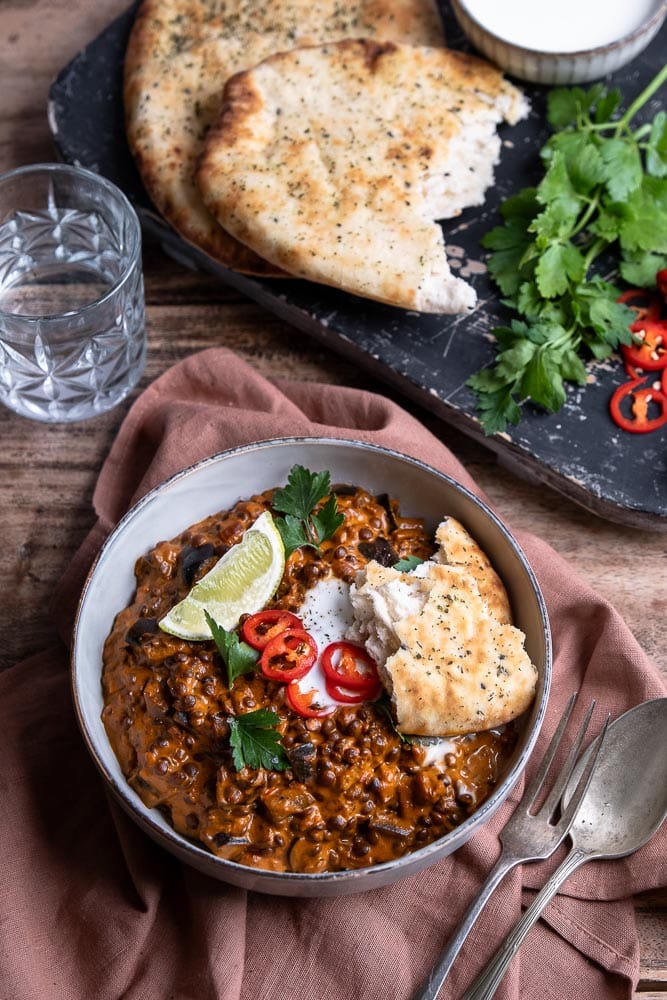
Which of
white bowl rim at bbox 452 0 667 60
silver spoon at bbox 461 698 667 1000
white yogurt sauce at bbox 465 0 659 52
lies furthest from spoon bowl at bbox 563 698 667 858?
white yogurt sauce at bbox 465 0 659 52

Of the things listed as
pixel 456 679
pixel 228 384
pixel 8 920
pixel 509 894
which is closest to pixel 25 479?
pixel 228 384

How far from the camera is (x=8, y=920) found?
358 centimetres

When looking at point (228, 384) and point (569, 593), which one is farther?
point (228, 384)

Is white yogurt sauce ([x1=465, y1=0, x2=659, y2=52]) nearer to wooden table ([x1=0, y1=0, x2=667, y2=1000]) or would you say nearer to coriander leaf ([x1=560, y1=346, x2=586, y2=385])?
coriander leaf ([x1=560, y1=346, x2=586, y2=385])

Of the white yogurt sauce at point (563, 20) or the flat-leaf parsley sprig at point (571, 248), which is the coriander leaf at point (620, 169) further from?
the white yogurt sauce at point (563, 20)

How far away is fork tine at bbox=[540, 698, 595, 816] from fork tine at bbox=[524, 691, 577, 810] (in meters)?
0.05

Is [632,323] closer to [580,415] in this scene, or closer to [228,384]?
[580,415]

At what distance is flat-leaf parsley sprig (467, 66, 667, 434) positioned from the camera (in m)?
4.48

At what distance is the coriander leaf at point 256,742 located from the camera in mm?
3318

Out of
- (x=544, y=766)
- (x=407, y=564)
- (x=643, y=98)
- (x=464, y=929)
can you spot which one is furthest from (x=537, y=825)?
(x=643, y=98)

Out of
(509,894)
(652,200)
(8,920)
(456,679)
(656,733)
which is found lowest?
(8,920)

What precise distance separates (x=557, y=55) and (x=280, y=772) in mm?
3398

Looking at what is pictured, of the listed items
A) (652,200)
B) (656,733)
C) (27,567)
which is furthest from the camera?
(652,200)

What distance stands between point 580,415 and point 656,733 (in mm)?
1357
